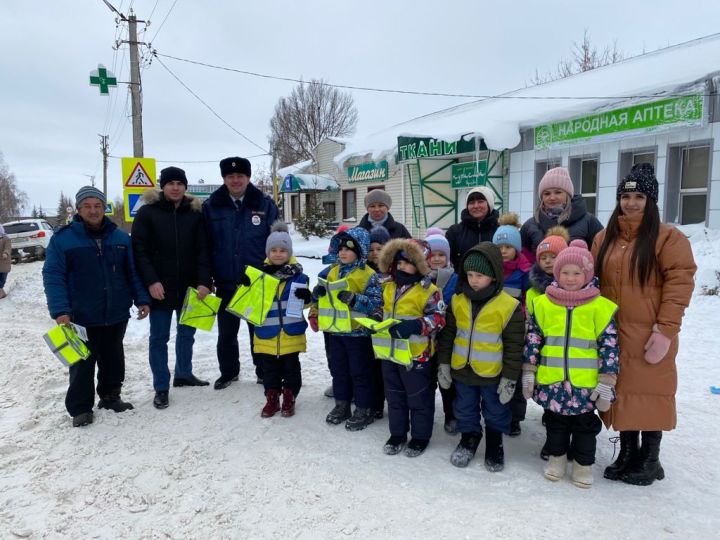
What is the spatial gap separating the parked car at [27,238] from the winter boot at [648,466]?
22.1m

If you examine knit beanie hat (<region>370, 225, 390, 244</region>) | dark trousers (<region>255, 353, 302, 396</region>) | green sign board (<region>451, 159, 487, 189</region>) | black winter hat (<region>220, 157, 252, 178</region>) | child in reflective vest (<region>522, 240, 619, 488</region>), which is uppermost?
green sign board (<region>451, 159, 487, 189</region>)

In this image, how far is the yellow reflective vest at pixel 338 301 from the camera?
12.1 ft

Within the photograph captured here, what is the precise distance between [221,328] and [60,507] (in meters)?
2.09

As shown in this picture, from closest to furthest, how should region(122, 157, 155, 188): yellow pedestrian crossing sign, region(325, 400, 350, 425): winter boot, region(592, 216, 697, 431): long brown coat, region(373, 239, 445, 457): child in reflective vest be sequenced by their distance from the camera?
region(592, 216, 697, 431): long brown coat < region(373, 239, 445, 457): child in reflective vest < region(325, 400, 350, 425): winter boot < region(122, 157, 155, 188): yellow pedestrian crossing sign

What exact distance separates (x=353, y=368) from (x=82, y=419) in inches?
89.0

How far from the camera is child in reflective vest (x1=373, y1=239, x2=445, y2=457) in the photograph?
3285 millimetres

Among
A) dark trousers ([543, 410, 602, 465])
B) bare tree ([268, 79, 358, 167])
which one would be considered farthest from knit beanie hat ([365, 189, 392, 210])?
bare tree ([268, 79, 358, 167])

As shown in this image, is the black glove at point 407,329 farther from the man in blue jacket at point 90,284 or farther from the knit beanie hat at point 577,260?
the man in blue jacket at point 90,284

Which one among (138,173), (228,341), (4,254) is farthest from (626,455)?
(4,254)

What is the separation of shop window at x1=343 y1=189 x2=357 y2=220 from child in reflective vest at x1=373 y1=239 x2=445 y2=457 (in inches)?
702

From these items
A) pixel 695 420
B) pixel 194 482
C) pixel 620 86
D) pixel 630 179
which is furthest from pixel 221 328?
pixel 620 86

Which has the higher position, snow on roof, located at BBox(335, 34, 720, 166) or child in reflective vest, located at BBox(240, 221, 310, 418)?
snow on roof, located at BBox(335, 34, 720, 166)

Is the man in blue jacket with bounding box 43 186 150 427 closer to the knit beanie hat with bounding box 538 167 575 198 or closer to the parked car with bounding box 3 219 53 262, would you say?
the knit beanie hat with bounding box 538 167 575 198

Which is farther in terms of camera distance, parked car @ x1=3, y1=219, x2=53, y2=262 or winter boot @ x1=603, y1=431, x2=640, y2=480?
parked car @ x1=3, y1=219, x2=53, y2=262
